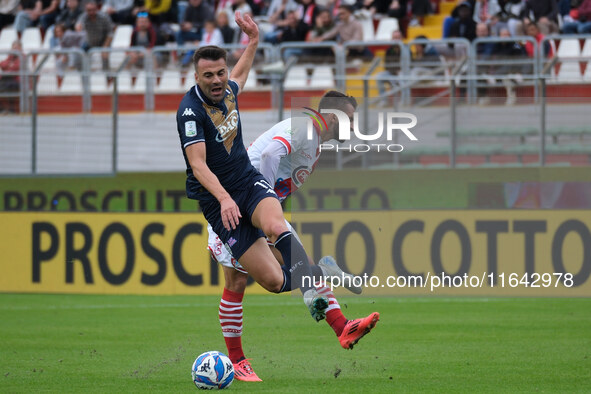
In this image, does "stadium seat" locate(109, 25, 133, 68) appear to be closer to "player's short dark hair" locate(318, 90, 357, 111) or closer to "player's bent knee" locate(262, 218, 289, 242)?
"player's short dark hair" locate(318, 90, 357, 111)

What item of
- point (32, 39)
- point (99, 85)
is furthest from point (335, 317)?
point (32, 39)

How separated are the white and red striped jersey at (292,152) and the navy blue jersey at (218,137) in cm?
69

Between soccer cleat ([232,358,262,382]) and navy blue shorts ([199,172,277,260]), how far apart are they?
3.24ft

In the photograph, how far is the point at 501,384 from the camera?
7176 millimetres

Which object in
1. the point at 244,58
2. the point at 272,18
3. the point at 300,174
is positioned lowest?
the point at 300,174

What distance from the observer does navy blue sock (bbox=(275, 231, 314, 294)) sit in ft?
23.7

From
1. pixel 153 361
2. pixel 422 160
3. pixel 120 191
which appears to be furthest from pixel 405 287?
pixel 153 361

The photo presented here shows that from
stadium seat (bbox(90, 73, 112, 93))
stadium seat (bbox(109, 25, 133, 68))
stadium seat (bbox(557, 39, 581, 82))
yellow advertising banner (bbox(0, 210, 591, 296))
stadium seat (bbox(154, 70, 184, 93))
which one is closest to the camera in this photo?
yellow advertising banner (bbox(0, 210, 591, 296))

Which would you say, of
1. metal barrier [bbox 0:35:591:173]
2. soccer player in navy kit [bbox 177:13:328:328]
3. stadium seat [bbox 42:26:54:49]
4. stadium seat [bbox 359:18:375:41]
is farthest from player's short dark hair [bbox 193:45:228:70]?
stadium seat [bbox 42:26:54:49]

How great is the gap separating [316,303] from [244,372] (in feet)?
3.96

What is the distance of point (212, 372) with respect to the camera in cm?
718

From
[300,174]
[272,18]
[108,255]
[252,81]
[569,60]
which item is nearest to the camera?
[300,174]

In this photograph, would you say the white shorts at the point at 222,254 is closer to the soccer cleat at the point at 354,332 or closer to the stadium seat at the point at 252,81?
the soccer cleat at the point at 354,332

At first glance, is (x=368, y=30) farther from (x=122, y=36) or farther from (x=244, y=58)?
(x=244, y=58)
